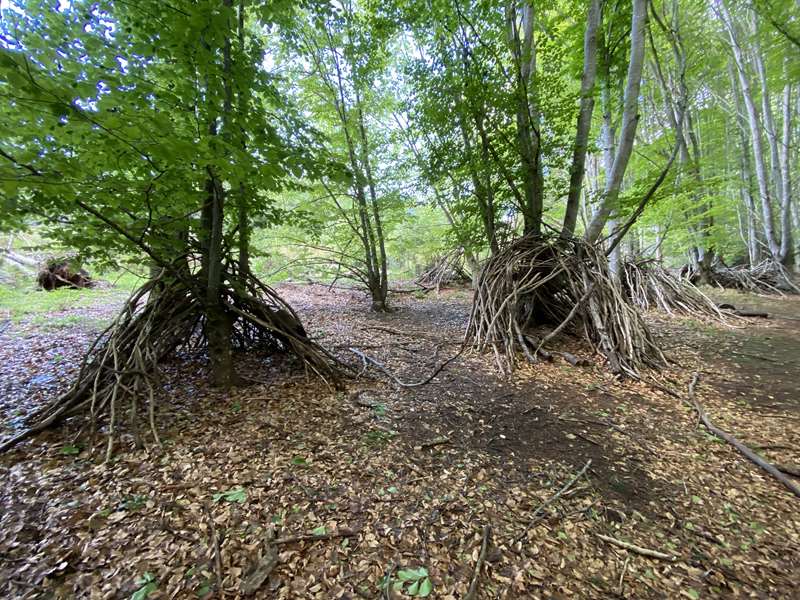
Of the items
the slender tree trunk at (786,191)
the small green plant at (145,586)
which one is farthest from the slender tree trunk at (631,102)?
the slender tree trunk at (786,191)

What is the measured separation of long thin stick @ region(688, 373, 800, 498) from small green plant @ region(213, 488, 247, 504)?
9.76 feet

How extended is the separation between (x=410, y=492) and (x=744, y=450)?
2.21 metres

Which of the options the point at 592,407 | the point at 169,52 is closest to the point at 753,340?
the point at 592,407

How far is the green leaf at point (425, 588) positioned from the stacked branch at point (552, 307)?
7.82 ft

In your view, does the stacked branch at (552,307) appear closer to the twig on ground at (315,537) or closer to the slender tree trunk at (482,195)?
the slender tree trunk at (482,195)

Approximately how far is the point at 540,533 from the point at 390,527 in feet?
2.34

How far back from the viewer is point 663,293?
20.5ft

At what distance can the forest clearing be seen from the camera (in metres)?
1.41

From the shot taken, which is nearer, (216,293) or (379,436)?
(379,436)

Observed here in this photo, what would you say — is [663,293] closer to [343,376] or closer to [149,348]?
[343,376]

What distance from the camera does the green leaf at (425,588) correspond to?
4.17 ft

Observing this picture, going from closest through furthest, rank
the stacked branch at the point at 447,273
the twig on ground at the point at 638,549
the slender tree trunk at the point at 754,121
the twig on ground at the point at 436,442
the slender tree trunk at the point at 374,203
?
1. the twig on ground at the point at 638,549
2. the twig on ground at the point at 436,442
3. the slender tree trunk at the point at 374,203
4. the slender tree trunk at the point at 754,121
5. the stacked branch at the point at 447,273

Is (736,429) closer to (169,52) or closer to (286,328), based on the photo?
(286,328)

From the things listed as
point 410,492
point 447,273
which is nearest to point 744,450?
point 410,492
